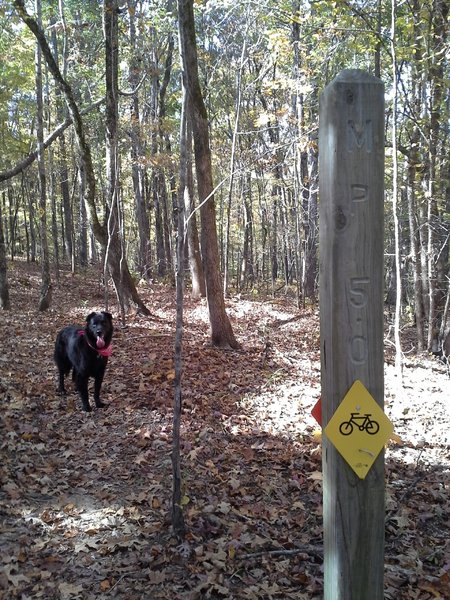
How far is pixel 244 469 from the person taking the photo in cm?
502

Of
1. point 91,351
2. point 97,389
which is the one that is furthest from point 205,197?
point 97,389

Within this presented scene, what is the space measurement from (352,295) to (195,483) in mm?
3457

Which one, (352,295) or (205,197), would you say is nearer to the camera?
(352,295)

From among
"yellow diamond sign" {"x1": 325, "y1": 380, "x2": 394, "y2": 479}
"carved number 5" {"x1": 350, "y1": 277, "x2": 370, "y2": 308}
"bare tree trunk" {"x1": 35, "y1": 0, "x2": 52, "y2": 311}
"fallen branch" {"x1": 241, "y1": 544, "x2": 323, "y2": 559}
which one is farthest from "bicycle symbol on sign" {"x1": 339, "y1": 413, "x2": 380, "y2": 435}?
"bare tree trunk" {"x1": 35, "y1": 0, "x2": 52, "y2": 311}

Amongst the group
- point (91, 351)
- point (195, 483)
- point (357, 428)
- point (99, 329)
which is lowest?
point (195, 483)

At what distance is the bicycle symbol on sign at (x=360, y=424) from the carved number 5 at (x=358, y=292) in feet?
1.45

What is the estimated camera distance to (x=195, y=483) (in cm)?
462

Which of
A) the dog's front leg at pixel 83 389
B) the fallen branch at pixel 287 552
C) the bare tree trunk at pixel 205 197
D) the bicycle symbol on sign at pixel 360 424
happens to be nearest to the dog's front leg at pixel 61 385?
the dog's front leg at pixel 83 389

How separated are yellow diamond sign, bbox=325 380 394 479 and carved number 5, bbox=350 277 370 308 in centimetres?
31

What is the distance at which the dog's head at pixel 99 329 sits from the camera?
6.19m

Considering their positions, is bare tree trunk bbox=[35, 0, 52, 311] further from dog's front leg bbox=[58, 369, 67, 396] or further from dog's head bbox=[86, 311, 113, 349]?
dog's head bbox=[86, 311, 113, 349]

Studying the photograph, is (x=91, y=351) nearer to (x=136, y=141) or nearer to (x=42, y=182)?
(x=42, y=182)

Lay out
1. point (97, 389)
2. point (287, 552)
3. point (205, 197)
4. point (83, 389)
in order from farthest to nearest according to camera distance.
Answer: point (205, 197)
point (97, 389)
point (83, 389)
point (287, 552)

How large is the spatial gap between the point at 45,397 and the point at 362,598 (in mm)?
5870
